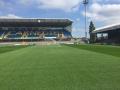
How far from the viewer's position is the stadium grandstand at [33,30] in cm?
12381

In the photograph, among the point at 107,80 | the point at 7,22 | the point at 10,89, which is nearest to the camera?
the point at 10,89

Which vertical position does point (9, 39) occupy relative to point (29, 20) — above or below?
below

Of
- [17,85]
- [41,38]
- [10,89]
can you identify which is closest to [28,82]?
[17,85]

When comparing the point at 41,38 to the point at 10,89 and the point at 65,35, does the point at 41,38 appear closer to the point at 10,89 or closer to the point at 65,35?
the point at 65,35

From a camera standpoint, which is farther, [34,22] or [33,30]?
[33,30]

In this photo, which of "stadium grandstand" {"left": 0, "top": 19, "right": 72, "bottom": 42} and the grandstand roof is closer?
the grandstand roof

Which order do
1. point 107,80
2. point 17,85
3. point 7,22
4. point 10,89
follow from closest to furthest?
1. point 10,89
2. point 17,85
3. point 107,80
4. point 7,22

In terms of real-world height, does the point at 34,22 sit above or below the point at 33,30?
above

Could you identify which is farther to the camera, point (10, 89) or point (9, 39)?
point (9, 39)

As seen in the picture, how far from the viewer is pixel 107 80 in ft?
34.0

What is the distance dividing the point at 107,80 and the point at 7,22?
380 ft

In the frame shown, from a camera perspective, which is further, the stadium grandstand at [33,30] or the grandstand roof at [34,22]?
the stadium grandstand at [33,30]

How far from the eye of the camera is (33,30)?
128625 millimetres

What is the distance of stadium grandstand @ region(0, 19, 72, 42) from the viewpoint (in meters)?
124
